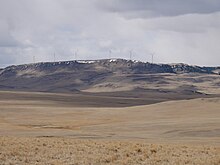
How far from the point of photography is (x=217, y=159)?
21.8 meters

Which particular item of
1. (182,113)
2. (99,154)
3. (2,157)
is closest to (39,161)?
(2,157)

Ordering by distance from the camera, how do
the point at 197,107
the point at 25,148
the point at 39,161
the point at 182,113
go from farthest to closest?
the point at 197,107 → the point at 182,113 → the point at 25,148 → the point at 39,161

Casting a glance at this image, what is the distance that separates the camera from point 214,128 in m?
55.4

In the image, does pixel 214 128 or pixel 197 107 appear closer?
pixel 214 128

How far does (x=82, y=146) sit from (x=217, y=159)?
313 inches

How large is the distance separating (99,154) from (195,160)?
437 cm

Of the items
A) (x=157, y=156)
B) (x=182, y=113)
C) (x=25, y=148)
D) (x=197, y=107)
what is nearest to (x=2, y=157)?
(x=25, y=148)

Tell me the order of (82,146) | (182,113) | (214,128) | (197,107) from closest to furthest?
(82,146)
(214,128)
(182,113)
(197,107)

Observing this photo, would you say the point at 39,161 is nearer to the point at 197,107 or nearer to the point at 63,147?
the point at 63,147

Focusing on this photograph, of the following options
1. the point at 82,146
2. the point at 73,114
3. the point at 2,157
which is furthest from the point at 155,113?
the point at 2,157

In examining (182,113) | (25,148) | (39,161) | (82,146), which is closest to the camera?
(39,161)

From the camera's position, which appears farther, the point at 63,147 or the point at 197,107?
the point at 197,107

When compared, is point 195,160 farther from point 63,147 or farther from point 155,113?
point 155,113

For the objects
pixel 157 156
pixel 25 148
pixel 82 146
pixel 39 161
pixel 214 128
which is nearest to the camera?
pixel 39 161
